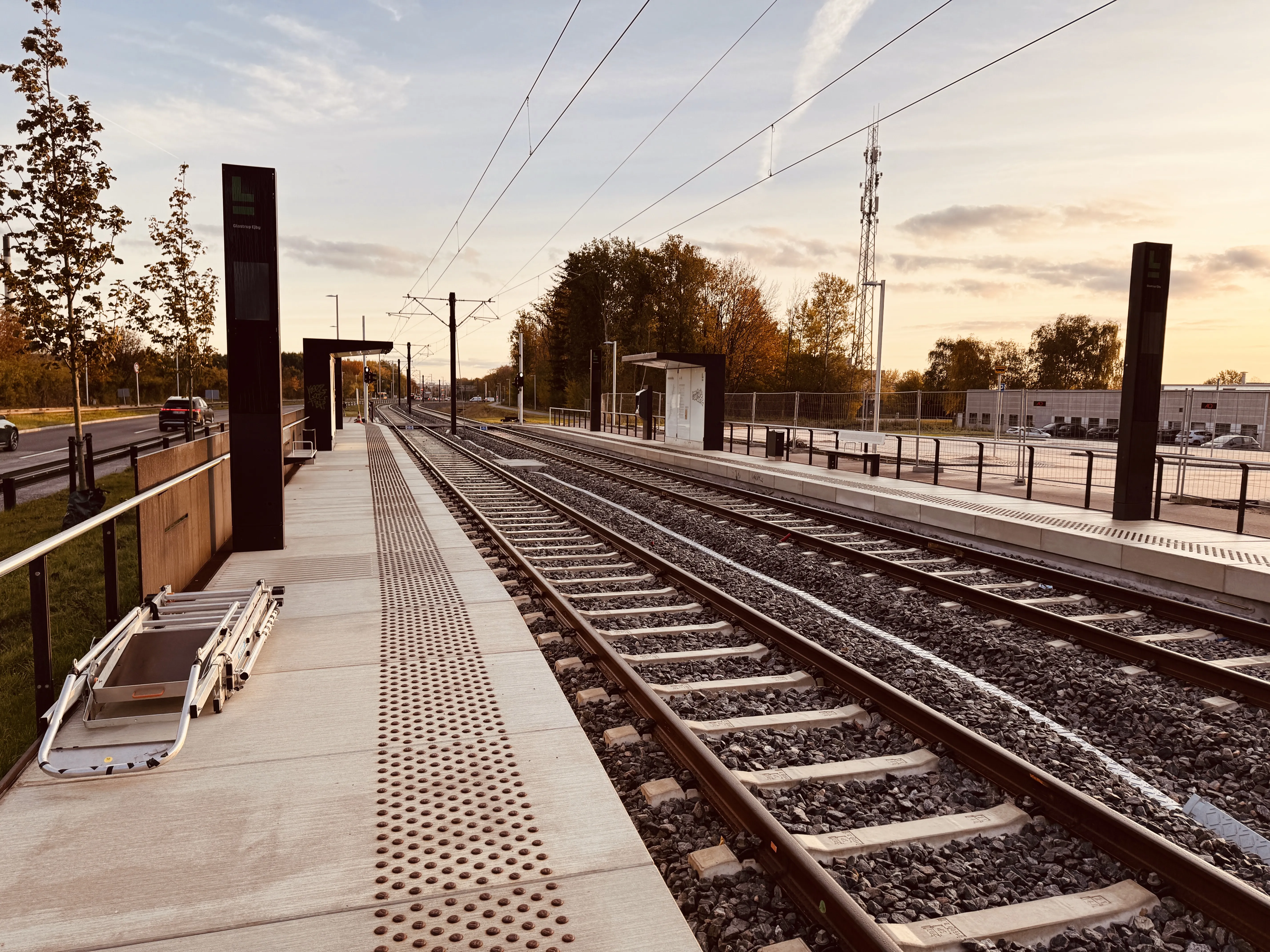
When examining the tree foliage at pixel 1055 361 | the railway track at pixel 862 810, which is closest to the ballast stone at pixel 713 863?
the railway track at pixel 862 810

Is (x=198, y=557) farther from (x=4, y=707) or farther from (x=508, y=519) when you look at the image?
(x=508, y=519)

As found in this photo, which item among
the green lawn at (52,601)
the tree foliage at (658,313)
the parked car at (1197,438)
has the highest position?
the tree foliage at (658,313)

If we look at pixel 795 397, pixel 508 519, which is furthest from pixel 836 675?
pixel 795 397

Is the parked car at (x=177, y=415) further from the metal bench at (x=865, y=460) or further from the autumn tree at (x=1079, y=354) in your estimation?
the autumn tree at (x=1079, y=354)

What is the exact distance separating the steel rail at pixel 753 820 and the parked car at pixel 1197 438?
55.8ft

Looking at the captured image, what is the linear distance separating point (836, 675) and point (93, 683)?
441 cm

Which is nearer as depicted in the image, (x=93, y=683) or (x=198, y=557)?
(x=93, y=683)

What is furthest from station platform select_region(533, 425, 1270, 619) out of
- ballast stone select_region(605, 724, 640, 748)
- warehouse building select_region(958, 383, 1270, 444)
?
ballast stone select_region(605, 724, 640, 748)

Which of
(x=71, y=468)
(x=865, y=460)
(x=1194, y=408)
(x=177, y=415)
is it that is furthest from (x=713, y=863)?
(x=177, y=415)

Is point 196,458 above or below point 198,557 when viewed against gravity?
above

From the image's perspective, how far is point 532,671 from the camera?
5.46 meters

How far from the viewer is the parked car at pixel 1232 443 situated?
18453 mm

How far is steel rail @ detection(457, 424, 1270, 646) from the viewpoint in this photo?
7145 millimetres

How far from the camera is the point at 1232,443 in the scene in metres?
21.0
